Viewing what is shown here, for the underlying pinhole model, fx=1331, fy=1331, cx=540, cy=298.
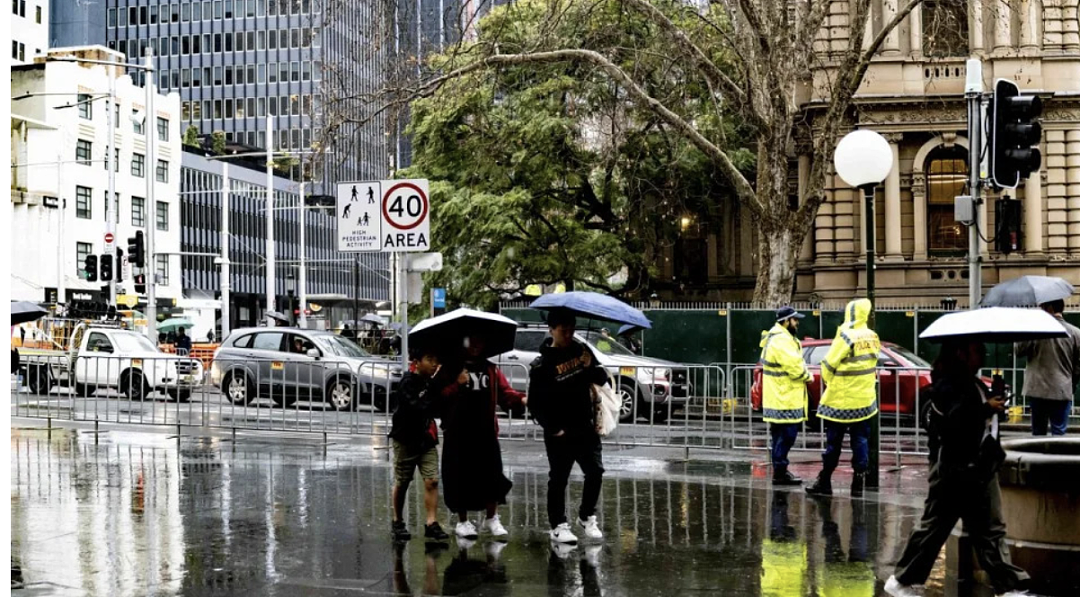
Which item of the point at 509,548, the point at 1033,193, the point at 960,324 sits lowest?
the point at 509,548

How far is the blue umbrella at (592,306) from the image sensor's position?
1024cm

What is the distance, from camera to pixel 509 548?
1012 centimetres

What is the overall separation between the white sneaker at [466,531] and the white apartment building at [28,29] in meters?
81.9

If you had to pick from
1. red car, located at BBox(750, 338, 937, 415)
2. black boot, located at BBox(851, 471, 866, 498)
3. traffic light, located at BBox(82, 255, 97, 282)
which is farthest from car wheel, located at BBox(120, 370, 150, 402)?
traffic light, located at BBox(82, 255, 97, 282)

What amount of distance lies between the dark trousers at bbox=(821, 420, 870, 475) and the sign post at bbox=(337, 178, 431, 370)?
Answer: 463 cm

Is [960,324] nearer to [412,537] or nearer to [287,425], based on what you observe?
[412,537]

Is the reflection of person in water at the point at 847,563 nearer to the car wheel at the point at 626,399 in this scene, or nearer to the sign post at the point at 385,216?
the sign post at the point at 385,216

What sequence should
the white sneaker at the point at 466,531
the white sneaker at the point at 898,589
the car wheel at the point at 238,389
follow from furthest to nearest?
1. the car wheel at the point at 238,389
2. the white sneaker at the point at 466,531
3. the white sneaker at the point at 898,589

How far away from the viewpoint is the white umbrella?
307 inches

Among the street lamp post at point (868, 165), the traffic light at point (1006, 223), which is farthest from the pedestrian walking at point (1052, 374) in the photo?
the traffic light at point (1006, 223)

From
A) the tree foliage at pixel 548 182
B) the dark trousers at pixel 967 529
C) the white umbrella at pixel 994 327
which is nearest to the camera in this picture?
the white umbrella at pixel 994 327

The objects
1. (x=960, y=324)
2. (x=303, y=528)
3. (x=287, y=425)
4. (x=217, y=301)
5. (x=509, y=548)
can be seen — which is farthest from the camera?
(x=217, y=301)

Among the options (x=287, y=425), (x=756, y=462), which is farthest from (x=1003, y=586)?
(x=287, y=425)

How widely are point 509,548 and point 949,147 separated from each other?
3329cm
